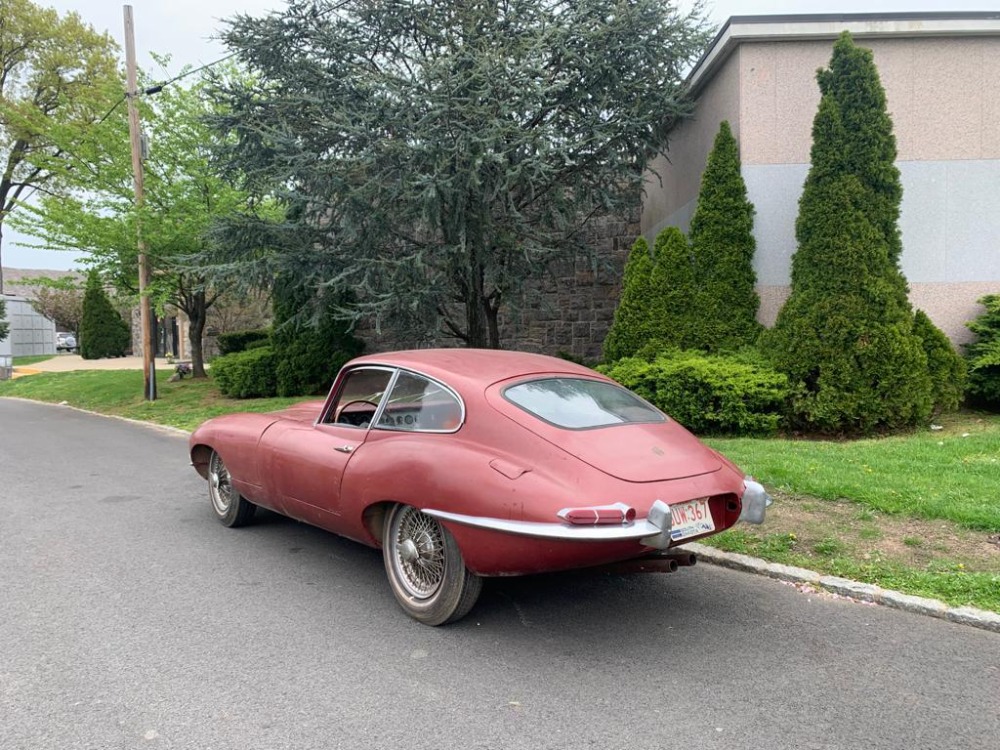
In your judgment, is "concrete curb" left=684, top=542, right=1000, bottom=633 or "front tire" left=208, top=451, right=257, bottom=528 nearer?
"concrete curb" left=684, top=542, right=1000, bottom=633

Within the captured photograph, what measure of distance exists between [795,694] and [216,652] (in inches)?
108

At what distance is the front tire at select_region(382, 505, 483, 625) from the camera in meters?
3.79

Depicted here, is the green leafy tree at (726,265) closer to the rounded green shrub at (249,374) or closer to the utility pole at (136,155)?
the rounded green shrub at (249,374)

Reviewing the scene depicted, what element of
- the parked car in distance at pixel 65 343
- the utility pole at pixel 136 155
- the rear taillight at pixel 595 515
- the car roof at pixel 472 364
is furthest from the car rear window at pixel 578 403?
the parked car in distance at pixel 65 343

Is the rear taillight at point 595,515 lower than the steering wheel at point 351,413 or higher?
lower

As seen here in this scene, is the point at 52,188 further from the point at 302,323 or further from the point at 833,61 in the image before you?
the point at 833,61

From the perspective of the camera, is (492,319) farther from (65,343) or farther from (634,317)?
(65,343)

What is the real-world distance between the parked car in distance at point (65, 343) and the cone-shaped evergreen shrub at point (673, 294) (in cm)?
5598

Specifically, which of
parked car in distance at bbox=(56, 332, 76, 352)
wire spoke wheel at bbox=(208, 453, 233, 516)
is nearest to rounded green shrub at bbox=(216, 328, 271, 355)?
wire spoke wheel at bbox=(208, 453, 233, 516)

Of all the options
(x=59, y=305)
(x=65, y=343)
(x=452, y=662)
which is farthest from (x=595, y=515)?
(x=65, y=343)

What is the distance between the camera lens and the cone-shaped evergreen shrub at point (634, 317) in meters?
10.5

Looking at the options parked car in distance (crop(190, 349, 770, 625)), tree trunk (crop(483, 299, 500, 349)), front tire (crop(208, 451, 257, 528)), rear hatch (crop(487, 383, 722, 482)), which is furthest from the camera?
tree trunk (crop(483, 299, 500, 349))

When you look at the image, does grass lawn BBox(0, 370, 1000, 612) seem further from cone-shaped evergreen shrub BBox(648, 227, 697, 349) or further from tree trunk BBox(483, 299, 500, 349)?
tree trunk BBox(483, 299, 500, 349)

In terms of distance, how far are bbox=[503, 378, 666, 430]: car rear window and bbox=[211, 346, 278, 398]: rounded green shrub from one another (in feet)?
41.4
